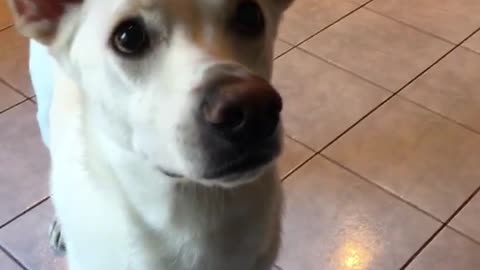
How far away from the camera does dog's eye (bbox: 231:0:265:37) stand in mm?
1053

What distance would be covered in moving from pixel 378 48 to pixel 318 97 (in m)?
0.35

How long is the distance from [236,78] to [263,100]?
1.8 inches

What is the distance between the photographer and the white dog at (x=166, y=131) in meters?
0.93

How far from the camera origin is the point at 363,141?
2.08 m

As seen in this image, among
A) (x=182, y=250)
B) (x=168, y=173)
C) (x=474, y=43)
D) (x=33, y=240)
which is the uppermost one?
(x=168, y=173)

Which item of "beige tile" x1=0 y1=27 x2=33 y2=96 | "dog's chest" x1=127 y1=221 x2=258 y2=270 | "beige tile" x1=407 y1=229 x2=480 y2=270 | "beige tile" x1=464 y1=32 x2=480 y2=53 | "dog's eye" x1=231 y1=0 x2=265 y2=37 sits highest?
"dog's eye" x1=231 y1=0 x2=265 y2=37

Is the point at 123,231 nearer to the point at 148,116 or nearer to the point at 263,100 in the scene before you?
the point at 148,116

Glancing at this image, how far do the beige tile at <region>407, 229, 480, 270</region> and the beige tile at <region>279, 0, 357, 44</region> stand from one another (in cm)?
93

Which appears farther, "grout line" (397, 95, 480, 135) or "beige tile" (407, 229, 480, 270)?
"grout line" (397, 95, 480, 135)

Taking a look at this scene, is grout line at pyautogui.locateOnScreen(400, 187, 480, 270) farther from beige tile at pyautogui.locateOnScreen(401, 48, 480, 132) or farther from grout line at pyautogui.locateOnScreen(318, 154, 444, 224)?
beige tile at pyautogui.locateOnScreen(401, 48, 480, 132)

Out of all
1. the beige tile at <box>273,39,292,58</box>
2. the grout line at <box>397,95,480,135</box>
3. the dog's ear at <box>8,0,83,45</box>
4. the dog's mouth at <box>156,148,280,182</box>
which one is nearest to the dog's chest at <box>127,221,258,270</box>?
the dog's mouth at <box>156,148,280,182</box>

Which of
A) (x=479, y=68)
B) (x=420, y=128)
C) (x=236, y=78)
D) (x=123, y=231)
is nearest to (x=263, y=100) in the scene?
(x=236, y=78)

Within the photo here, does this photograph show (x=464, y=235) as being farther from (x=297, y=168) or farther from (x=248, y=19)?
(x=248, y=19)

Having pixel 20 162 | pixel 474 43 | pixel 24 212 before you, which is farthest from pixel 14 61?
pixel 474 43
